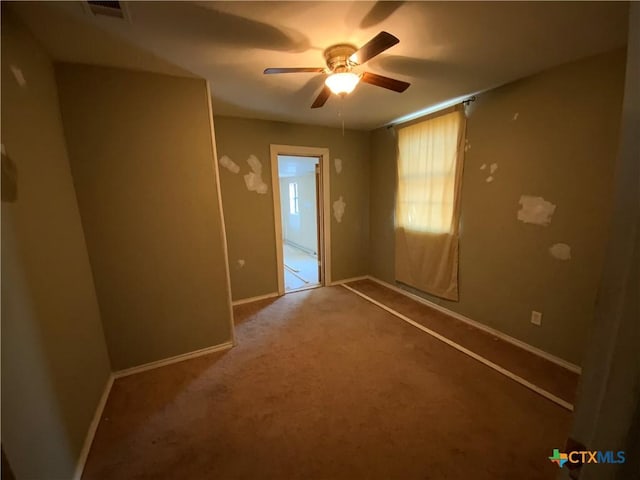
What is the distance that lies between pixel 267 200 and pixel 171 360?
80.3 inches

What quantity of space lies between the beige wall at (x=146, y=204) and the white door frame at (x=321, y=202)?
50.4 inches

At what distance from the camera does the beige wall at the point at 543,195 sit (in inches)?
70.9

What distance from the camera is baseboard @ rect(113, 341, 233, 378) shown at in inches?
81.9

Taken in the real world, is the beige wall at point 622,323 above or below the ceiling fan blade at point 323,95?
below

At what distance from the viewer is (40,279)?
1221mm

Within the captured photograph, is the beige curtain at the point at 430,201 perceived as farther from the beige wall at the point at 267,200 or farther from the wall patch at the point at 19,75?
the wall patch at the point at 19,75

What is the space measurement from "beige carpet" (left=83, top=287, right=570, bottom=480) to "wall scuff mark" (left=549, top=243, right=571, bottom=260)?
1.04 metres

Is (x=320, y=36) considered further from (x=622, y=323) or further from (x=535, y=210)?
(x=535, y=210)

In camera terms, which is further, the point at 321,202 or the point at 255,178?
the point at 321,202

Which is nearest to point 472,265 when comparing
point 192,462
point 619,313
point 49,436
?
point 619,313

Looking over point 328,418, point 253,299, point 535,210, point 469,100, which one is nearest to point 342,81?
point 469,100

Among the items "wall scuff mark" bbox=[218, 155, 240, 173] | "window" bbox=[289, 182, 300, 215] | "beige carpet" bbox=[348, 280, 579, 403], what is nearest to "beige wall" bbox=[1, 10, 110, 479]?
"wall scuff mark" bbox=[218, 155, 240, 173]

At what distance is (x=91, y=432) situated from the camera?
153 centimetres

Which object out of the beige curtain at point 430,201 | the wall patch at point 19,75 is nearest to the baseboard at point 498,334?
the beige curtain at point 430,201
